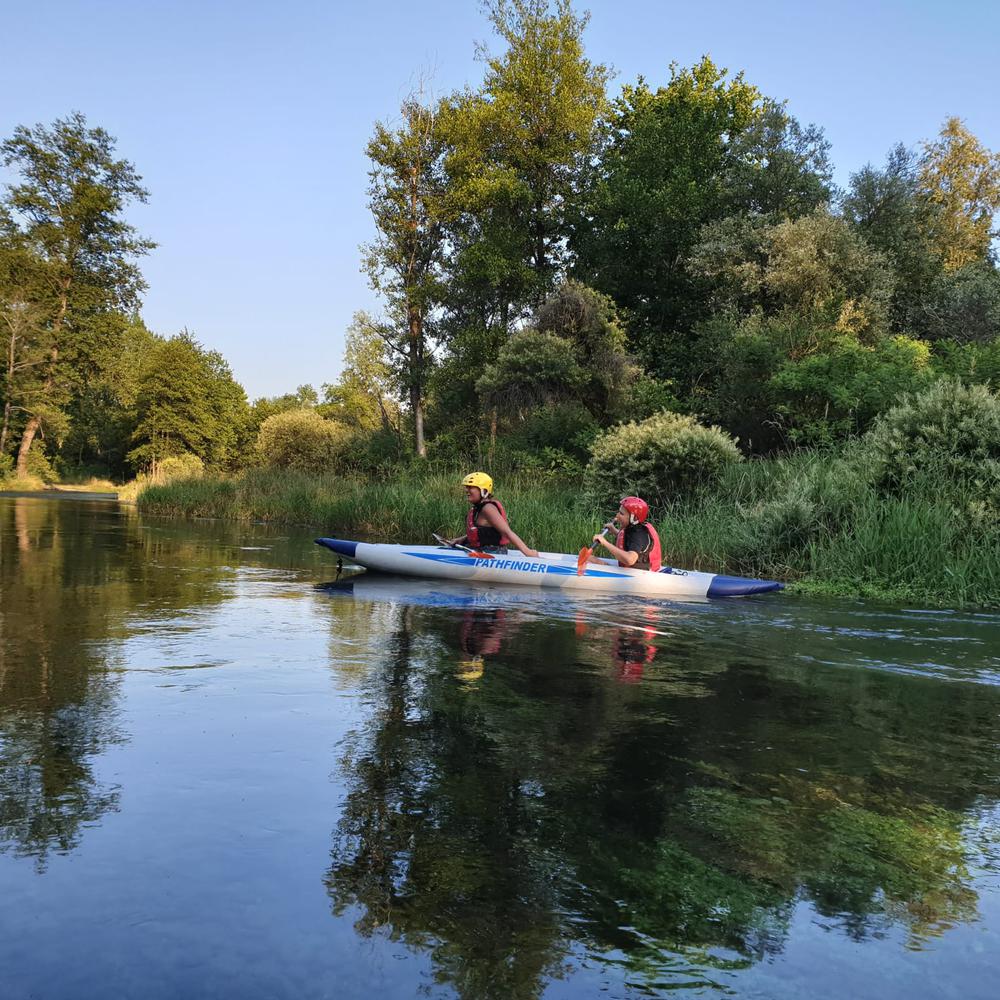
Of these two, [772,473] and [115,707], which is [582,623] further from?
[772,473]

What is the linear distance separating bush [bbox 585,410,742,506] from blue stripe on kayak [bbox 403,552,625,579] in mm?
4251

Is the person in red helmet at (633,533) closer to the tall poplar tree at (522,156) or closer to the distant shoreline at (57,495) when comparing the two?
the tall poplar tree at (522,156)

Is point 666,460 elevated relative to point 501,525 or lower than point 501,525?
elevated

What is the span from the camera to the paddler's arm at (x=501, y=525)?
10954 mm

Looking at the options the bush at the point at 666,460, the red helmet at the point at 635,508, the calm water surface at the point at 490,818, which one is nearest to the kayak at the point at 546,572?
the red helmet at the point at 635,508

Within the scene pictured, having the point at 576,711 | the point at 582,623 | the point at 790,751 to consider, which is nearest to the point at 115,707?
the point at 576,711

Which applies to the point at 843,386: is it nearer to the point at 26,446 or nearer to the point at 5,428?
the point at 26,446

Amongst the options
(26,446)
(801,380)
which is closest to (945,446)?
(801,380)

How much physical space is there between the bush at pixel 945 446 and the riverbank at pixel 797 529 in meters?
0.27

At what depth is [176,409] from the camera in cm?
5338

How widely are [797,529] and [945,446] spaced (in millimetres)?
2065

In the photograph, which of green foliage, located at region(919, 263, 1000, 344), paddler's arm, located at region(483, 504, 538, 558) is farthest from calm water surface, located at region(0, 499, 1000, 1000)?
green foliage, located at region(919, 263, 1000, 344)

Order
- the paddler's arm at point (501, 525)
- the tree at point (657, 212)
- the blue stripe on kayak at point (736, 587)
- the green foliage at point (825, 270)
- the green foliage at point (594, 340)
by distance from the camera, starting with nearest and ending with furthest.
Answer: the blue stripe on kayak at point (736, 587), the paddler's arm at point (501, 525), the green foliage at point (825, 270), the green foliage at point (594, 340), the tree at point (657, 212)

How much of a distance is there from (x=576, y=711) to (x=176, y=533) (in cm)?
1546
